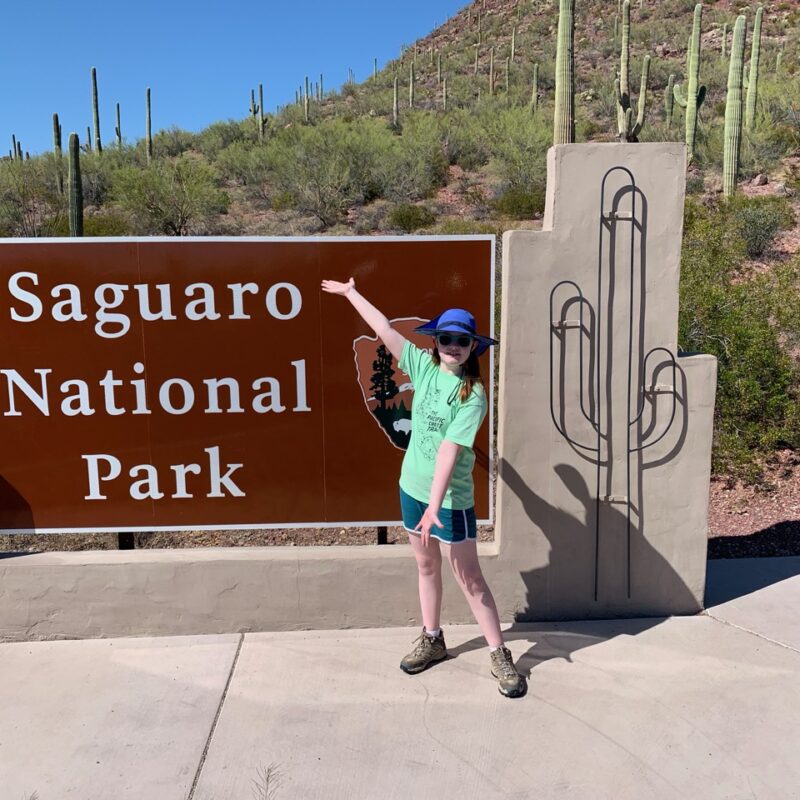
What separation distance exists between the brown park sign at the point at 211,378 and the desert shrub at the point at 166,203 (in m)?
14.9

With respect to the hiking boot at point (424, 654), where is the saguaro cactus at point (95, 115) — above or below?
above

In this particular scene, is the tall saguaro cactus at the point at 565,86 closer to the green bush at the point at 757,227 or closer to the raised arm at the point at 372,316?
the green bush at the point at 757,227

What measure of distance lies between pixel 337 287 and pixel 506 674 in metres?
2.08

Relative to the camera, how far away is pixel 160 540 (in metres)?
5.70

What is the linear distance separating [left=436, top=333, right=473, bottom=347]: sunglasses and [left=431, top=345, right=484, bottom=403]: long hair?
0.08m

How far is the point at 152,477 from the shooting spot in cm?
434

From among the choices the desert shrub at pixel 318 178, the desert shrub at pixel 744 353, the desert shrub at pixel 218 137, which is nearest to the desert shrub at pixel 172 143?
the desert shrub at pixel 218 137

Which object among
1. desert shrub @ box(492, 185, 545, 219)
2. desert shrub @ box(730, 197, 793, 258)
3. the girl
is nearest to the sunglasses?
the girl

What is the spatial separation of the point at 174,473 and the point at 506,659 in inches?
80.7

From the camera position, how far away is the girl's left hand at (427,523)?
3.29m

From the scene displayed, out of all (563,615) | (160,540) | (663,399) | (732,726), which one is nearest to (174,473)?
(160,540)

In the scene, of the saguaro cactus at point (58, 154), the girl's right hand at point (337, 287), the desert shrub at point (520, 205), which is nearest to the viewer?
the girl's right hand at point (337, 287)

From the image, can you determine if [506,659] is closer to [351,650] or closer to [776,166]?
[351,650]

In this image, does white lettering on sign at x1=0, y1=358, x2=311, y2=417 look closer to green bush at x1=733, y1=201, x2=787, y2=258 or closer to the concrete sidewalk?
the concrete sidewalk
